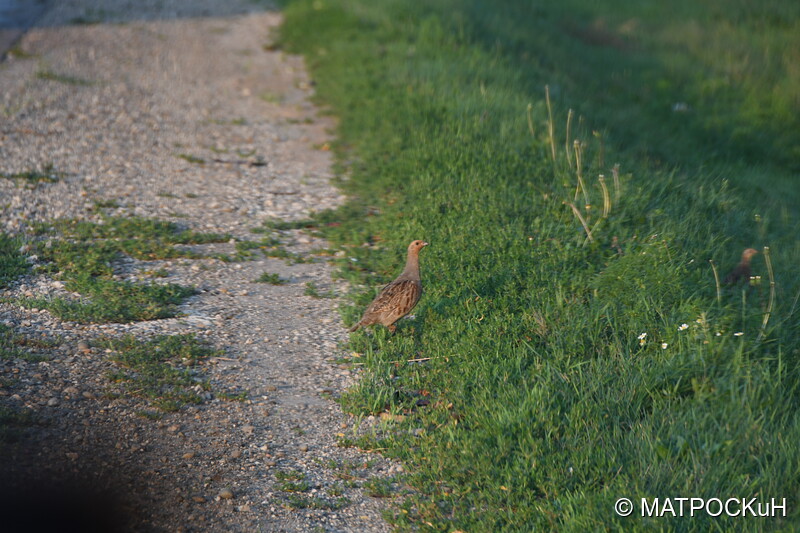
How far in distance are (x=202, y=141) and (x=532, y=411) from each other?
7.10 m

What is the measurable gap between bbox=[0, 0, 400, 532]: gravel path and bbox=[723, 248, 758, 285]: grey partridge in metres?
3.20

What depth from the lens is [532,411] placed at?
5.02m

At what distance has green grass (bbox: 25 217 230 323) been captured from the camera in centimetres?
628

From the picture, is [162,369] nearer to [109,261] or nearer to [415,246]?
[109,261]

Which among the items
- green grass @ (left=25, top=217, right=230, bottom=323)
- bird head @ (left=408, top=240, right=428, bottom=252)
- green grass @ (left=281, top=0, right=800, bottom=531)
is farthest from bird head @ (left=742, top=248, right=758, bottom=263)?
green grass @ (left=25, top=217, right=230, bottom=323)

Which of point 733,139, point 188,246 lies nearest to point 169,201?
point 188,246

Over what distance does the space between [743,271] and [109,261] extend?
17.6 feet

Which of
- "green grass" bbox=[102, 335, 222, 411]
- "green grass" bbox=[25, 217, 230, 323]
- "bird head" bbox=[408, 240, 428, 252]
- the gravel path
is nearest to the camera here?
the gravel path

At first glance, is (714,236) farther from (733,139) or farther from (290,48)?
(290,48)

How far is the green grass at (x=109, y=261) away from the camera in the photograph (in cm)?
628

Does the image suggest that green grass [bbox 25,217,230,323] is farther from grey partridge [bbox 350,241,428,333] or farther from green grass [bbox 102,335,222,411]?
grey partridge [bbox 350,241,428,333]

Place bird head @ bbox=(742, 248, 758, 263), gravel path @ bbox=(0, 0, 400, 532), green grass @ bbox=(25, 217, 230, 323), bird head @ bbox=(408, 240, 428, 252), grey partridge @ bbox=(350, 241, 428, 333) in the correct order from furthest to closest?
bird head @ bbox=(742, 248, 758, 263)
bird head @ bbox=(408, 240, 428, 252)
green grass @ bbox=(25, 217, 230, 323)
grey partridge @ bbox=(350, 241, 428, 333)
gravel path @ bbox=(0, 0, 400, 532)

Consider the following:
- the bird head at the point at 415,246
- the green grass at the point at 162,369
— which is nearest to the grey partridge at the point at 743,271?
the bird head at the point at 415,246

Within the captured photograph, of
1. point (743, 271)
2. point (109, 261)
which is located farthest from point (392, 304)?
point (743, 271)
